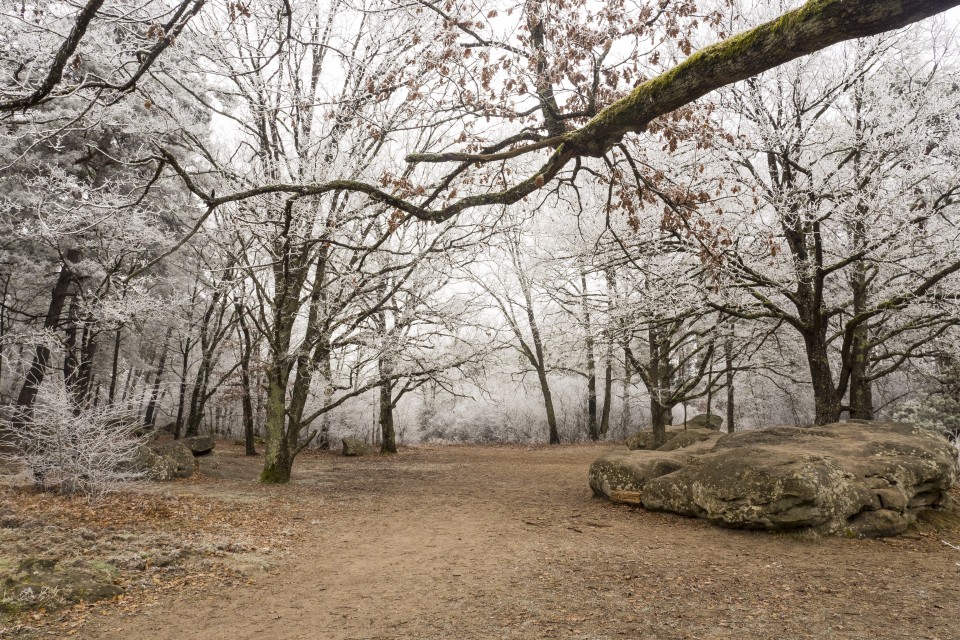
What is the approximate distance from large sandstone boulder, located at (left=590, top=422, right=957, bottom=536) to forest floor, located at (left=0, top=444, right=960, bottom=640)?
0.74 ft

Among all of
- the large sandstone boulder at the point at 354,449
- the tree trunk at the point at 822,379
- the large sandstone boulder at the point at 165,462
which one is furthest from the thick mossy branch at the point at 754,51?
the large sandstone boulder at the point at 354,449

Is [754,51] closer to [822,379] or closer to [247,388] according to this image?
[822,379]

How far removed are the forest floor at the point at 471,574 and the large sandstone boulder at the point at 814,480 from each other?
0.74 ft

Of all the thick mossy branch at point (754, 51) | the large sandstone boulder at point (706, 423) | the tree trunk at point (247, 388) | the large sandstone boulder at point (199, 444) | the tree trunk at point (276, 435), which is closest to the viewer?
the thick mossy branch at point (754, 51)

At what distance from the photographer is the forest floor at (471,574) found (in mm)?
3252

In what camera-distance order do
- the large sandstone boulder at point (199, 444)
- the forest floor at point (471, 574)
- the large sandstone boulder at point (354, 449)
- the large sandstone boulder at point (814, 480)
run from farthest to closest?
the large sandstone boulder at point (354, 449)
the large sandstone boulder at point (199, 444)
the large sandstone boulder at point (814, 480)
the forest floor at point (471, 574)

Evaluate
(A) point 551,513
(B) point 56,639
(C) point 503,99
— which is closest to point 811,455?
(A) point 551,513

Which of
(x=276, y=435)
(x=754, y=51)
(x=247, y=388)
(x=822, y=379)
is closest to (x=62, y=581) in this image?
(x=754, y=51)

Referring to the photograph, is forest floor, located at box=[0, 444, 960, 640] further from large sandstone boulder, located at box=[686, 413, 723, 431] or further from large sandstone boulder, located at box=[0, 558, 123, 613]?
large sandstone boulder, located at box=[686, 413, 723, 431]

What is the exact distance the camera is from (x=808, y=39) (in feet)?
8.02

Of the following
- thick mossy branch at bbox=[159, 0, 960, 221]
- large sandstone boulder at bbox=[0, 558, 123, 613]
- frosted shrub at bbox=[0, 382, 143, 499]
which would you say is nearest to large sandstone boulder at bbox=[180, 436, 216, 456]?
frosted shrub at bbox=[0, 382, 143, 499]

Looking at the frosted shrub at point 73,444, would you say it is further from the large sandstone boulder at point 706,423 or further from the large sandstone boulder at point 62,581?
the large sandstone boulder at point 706,423

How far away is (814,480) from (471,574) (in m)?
3.79

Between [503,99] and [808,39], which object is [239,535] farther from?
[808,39]
